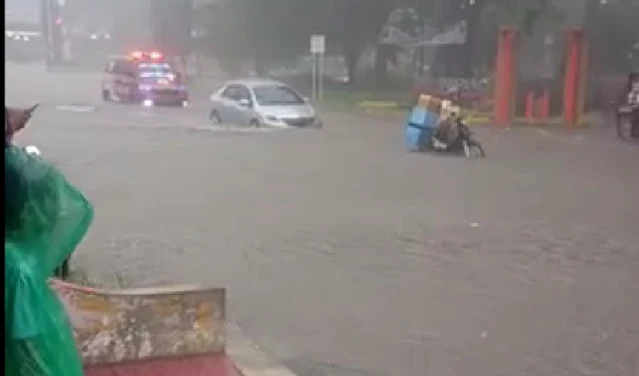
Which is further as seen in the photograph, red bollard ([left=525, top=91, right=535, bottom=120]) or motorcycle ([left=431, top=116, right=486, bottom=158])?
red bollard ([left=525, top=91, right=535, bottom=120])

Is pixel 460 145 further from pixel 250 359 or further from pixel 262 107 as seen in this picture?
pixel 250 359

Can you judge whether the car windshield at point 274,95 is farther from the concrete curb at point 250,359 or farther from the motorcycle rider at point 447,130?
the concrete curb at point 250,359

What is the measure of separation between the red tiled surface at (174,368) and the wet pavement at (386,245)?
1.03 metres

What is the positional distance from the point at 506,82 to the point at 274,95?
624cm

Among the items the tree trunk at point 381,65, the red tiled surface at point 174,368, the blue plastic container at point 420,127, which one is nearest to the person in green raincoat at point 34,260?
the red tiled surface at point 174,368

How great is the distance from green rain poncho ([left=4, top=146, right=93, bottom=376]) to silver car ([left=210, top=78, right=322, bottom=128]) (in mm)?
20694

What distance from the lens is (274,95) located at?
24.8m

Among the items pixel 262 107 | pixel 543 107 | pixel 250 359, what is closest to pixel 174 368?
pixel 250 359

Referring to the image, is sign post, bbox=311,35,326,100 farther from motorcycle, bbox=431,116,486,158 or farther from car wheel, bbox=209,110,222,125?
motorcycle, bbox=431,116,486,158

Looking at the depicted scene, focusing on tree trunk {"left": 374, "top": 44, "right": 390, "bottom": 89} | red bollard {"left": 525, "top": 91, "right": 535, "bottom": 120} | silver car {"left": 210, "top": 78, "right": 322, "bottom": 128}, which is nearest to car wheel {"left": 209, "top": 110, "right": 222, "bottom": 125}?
silver car {"left": 210, "top": 78, "right": 322, "bottom": 128}

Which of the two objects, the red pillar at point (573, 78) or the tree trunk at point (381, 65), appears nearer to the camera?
the red pillar at point (573, 78)

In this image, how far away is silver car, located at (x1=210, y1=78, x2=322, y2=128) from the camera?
78.8 feet

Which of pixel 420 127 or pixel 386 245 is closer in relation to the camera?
pixel 386 245

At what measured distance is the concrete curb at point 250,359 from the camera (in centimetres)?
520
